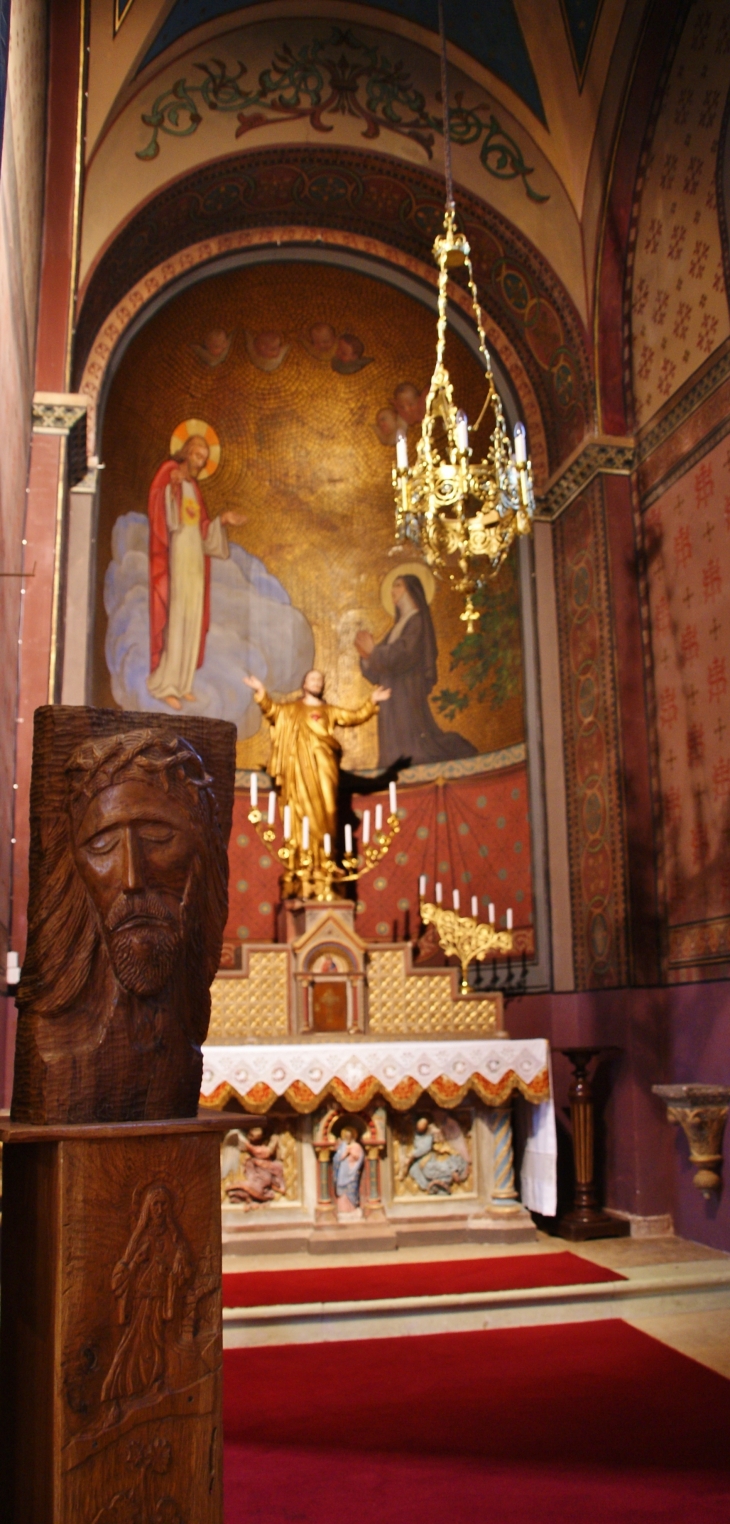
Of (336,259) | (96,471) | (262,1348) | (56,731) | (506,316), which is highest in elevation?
(336,259)

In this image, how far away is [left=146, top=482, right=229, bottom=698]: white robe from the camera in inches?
392

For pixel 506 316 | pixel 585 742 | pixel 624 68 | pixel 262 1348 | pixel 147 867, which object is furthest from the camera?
pixel 506 316

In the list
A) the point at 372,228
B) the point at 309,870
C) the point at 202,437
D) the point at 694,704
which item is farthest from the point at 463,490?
the point at 372,228

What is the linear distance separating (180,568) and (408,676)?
7.39 ft

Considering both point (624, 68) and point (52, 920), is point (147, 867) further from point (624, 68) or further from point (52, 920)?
point (624, 68)

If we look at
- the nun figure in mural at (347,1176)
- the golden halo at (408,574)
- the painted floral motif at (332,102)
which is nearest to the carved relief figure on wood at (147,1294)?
the nun figure in mural at (347,1176)

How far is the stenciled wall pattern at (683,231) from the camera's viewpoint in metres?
7.83

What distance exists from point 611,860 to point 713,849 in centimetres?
106

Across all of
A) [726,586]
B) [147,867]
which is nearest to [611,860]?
A: [726,586]

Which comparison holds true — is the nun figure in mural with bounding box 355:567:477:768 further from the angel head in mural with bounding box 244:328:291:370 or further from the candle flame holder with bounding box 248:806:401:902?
the angel head in mural with bounding box 244:328:291:370

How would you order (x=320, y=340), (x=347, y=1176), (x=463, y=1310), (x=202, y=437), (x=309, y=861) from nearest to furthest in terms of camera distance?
(x=463, y=1310) → (x=347, y=1176) → (x=309, y=861) → (x=202, y=437) → (x=320, y=340)

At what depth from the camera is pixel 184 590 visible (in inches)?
401

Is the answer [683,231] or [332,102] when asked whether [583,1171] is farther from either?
[332,102]

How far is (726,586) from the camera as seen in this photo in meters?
7.44
